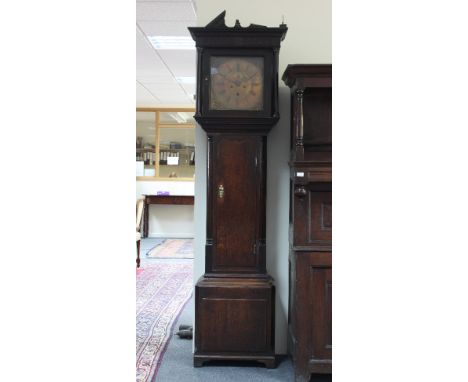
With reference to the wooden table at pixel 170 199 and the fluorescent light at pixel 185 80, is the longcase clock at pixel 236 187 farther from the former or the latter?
the wooden table at pixel 170 199

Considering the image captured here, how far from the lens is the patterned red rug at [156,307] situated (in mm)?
2596

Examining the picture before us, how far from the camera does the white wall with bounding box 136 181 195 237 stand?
7566 millimetres

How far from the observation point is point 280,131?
8.81 ft

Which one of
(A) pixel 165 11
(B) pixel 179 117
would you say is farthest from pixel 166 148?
(A) pixel 165 11

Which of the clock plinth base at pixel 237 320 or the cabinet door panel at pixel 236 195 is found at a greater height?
the cabinet door panel at pixel 236 195

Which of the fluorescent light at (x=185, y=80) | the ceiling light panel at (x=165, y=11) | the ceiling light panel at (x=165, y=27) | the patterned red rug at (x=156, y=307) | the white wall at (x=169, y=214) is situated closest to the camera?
the patterned red rug at (x=156, y=307)

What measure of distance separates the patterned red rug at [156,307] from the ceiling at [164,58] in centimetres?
229

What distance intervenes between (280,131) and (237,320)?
1.10 m

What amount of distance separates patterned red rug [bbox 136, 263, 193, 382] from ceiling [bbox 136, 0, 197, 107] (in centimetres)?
229

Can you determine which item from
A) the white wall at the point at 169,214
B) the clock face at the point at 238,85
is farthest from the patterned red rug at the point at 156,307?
the white wall at the point at 169,214

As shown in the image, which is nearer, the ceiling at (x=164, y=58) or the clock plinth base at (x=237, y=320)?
the clock plinth base at (x=237, y=320)

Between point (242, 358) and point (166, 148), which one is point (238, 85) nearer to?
point (242, 358)
